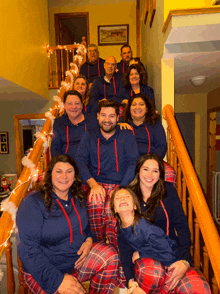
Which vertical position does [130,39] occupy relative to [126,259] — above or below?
above

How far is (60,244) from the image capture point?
50.3 inches

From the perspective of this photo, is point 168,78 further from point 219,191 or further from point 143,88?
point 219,191

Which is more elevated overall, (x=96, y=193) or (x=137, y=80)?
(x=137, y=80)

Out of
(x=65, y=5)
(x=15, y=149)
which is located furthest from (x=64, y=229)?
(x=65, y=5)

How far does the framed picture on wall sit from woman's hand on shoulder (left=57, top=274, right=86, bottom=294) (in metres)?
5.64

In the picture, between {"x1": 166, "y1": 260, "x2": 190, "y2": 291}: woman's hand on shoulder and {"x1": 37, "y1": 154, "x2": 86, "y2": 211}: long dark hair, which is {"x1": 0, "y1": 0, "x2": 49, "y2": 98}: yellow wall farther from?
{"x1": 166, "y1": 260, "x2": 190, "y2": 291}: woman's hand on shoulder

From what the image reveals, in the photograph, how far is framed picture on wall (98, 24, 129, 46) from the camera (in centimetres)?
543

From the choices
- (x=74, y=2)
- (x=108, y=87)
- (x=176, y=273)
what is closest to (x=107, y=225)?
(x=176, y=273)

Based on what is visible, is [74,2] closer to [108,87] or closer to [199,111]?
[108,87]

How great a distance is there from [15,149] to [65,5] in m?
4.09

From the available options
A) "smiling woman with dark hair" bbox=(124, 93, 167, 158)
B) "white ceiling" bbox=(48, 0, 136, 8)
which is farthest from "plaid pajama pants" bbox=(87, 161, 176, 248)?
"white ceiling" bbox=(48, 0, 136, 8)

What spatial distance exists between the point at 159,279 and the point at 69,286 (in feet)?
1.65

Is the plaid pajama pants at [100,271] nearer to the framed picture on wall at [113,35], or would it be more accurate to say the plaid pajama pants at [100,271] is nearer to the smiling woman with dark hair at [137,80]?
the smiling woman with dark hair at [137,80]

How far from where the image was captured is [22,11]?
135 inches
